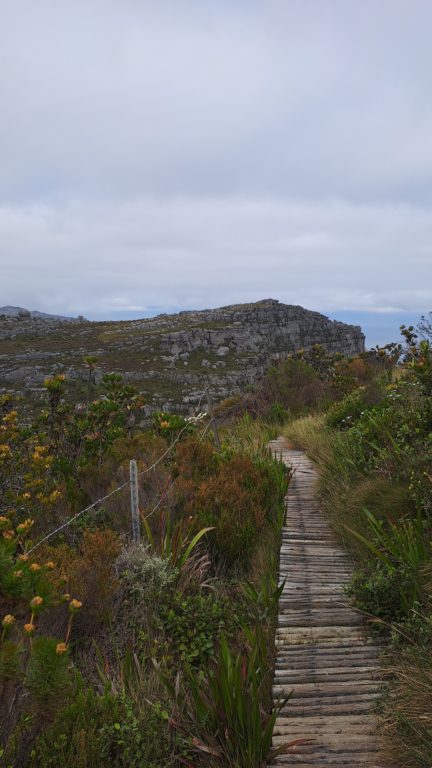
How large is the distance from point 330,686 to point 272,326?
81.9 metres

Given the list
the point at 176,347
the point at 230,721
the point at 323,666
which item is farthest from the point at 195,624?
the point at 176,347

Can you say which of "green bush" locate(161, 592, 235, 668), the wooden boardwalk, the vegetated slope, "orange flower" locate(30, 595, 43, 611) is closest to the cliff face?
the vegetated slope

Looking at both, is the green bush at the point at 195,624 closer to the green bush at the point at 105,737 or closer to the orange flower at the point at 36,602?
the green bush at the point at 105,737

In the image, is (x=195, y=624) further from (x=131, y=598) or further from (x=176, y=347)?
(x=176, y=347)

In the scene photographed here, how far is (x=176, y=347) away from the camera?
223 ft

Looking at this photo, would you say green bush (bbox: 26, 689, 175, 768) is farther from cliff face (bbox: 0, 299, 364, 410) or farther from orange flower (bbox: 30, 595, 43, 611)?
cliff face (bbox: 0, 299, 364, 410)

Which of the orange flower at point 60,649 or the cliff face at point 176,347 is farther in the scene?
the cliff face at point 176,347

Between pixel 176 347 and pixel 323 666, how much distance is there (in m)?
65.5

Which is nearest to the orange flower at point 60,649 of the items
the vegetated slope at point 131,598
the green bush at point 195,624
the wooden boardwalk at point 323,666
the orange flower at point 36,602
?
the vegetated slope at point 131,598

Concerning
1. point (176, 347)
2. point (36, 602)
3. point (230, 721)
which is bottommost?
point (230, 721)

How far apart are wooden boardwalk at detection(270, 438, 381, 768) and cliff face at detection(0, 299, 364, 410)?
35.3 meters

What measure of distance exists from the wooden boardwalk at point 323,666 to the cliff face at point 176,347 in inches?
1388

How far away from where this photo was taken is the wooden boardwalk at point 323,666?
2529mm

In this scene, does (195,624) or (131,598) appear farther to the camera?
(131,598)
